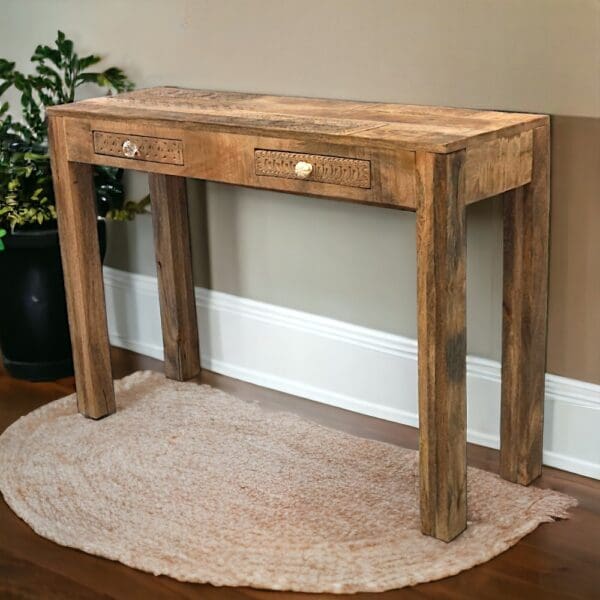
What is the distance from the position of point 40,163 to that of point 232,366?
2.67 ft

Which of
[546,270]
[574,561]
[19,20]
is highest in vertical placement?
[19,20]

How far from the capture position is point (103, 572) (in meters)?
2.07

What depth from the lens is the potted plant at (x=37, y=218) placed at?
2.87 meters

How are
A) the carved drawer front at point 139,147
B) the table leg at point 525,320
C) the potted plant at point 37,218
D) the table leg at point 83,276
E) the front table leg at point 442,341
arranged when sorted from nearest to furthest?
the front table leg at point 442,341 < the table leg at point 525,320 < the carved drawer front at point 139,147 < the table leg at point 83,276 < the potted plant at point 37,218

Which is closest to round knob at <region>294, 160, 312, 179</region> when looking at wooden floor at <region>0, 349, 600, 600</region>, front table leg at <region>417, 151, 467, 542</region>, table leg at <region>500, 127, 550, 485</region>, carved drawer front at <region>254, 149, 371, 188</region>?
carved drawer front at <region>254, 149, 371, 188</region>

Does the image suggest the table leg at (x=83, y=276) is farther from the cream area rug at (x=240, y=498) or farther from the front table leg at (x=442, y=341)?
the front table leg at (x=442, y=341)

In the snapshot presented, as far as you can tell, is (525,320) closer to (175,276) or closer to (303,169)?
(303,169)

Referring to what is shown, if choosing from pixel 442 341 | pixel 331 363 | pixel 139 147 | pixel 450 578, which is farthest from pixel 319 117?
pixel 450 578

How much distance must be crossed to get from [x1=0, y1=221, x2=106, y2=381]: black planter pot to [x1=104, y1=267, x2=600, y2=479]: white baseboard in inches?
11.1

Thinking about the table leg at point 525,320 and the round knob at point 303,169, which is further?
the table leg at point 525,320

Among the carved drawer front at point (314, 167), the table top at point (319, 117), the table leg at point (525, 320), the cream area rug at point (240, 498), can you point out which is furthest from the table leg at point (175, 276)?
the table leg at point (525, 320)

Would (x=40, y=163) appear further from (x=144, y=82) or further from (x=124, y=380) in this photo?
(x=124, y=380)

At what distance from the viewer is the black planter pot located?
290cm

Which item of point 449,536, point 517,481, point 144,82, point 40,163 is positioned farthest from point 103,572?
point 144,82
